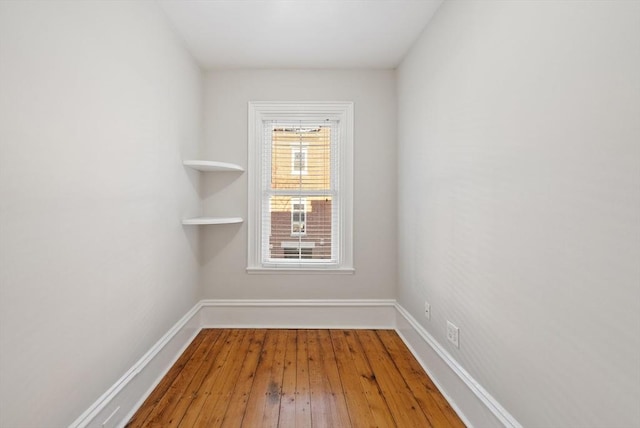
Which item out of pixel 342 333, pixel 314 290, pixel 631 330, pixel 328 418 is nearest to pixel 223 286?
pixel 314 290

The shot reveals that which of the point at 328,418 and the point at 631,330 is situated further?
the point at 328,418

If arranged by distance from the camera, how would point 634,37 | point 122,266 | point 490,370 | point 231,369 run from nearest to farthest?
point 634,37, point 490,370, point 122,266, point 231,369

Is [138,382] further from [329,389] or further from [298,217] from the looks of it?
[298,217]

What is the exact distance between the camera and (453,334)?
179 cm

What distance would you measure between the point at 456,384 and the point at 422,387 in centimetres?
28

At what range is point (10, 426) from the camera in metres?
1.00

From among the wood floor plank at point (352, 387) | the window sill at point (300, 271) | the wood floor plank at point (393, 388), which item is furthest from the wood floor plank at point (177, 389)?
the wood floor plank at point (393, 388)

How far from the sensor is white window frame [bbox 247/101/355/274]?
285 centimetres

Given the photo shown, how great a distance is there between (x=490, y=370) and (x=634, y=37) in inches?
54.5

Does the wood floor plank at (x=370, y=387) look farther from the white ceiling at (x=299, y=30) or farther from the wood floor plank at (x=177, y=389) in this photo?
the white ceiling at (x=299, y=30)

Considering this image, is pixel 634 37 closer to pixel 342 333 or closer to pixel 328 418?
pixel 328 418

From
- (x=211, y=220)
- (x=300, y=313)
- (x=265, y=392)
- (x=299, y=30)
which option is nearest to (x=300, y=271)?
(x=300, y=313)

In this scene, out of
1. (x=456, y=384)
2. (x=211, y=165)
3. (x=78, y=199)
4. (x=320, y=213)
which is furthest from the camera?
(x=320, y=213)

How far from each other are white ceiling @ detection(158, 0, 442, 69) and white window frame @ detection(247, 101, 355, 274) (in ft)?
1.21
